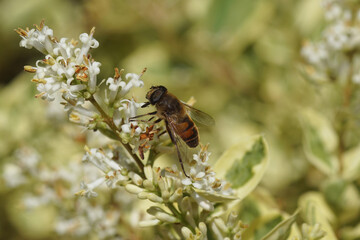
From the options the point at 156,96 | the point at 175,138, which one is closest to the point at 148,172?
the point at 175,138

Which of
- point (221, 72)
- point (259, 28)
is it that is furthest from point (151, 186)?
point (259, 28)

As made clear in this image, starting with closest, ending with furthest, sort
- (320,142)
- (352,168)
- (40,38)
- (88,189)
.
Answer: (40,38) < (88,189) < (352,168) < (320,142)

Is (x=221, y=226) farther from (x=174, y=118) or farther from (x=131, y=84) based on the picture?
(x=131, y=84)

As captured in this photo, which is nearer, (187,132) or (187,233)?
(187,233)

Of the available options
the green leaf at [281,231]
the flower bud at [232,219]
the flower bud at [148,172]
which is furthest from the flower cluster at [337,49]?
the flower bud at [148,172]

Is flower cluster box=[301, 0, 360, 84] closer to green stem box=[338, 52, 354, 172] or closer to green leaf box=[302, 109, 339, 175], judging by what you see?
green stem box=[338, 52, 354, 172]

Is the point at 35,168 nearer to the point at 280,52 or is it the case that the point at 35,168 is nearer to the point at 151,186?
the point at 151,186
